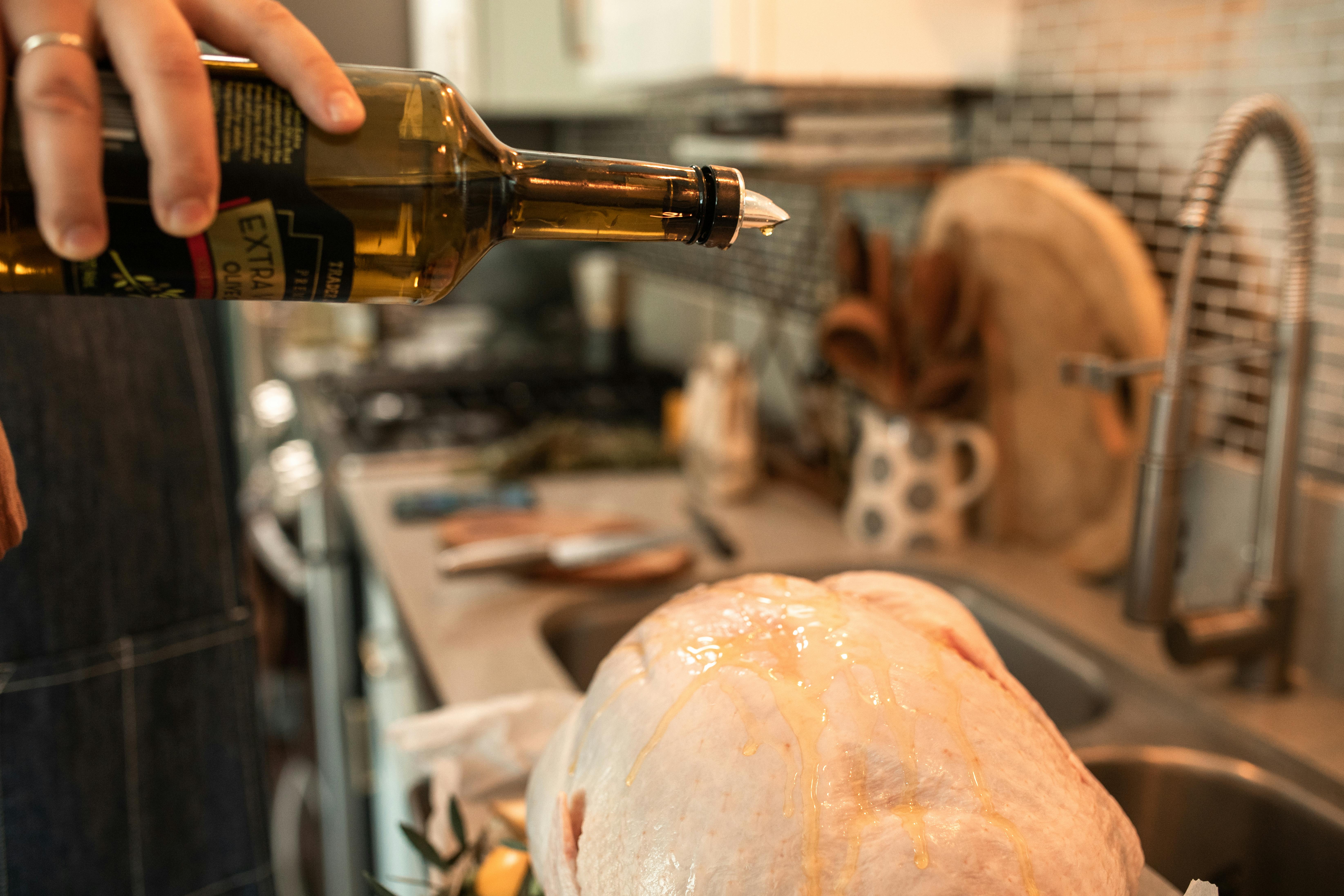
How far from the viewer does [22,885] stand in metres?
0.87

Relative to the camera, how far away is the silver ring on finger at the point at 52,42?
0.36 meters

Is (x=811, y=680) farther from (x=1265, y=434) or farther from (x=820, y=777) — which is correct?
(x=1265, y=434)

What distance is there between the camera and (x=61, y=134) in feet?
1.17

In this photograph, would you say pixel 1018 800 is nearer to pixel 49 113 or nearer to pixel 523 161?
pixel 523 161

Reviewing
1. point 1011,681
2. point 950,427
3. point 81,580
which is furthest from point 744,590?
point 950,427

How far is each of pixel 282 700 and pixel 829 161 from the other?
5.74ft

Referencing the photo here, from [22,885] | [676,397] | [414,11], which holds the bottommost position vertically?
[22,885]

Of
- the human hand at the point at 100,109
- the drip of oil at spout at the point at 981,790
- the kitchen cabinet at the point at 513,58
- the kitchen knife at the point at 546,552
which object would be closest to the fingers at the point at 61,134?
the human hand at the point at 100,109

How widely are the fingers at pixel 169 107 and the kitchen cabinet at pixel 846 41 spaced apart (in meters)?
1.11

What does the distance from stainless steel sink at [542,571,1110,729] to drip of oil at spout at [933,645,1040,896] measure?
2.31 ft

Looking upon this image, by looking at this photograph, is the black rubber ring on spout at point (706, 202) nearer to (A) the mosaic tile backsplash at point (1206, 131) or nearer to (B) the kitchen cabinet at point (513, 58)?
(A) the mosaic tile backsplash at point (1206, 131)

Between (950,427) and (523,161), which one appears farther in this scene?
(950,427)

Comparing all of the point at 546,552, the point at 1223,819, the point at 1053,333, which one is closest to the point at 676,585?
the point at 546,552

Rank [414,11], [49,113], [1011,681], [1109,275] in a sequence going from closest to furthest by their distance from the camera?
[49,113] < [1011,681] < [1109,275] < [414,11]
